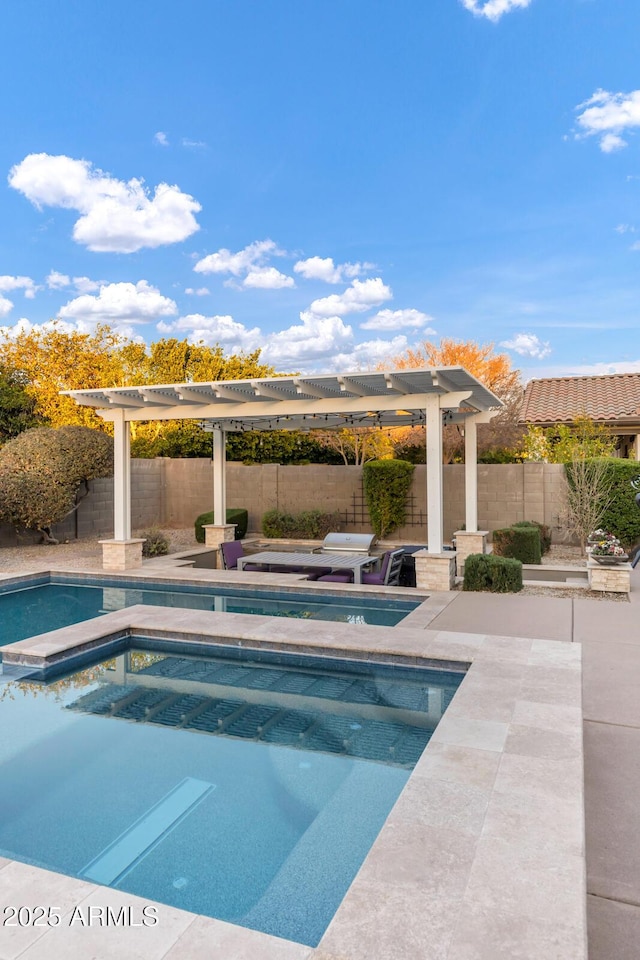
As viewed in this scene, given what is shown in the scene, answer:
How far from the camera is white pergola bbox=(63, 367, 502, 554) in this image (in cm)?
936

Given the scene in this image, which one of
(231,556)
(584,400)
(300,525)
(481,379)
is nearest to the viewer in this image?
(231,556)

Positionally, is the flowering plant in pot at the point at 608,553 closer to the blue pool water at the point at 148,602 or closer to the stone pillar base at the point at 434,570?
the stone pillar base at the point at 434,570

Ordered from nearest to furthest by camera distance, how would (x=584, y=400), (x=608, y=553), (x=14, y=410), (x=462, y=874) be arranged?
(x=462, y=874)
(x=608, y=553)
(x=14, y=410)
(x=584, y=400)

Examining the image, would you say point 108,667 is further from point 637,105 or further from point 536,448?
point 637,105

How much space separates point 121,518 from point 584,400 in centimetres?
1367

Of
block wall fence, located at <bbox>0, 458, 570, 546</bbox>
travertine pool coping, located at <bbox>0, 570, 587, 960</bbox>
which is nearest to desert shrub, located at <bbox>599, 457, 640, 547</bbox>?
block wall fence, located at <bbox>0, 458, 570, 546</bbox>

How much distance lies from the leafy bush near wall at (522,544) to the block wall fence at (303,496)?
2741mm

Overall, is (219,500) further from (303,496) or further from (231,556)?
(303,496)

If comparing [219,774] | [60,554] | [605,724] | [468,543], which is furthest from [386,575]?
[60,554]

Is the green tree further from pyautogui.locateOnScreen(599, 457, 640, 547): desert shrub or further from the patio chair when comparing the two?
pyautogui.locateOnScreen(599, 457, 640, 547): desert shrub

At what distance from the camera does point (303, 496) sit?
645 inches

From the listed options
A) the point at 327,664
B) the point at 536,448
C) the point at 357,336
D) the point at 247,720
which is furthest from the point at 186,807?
→ the point at 357,336

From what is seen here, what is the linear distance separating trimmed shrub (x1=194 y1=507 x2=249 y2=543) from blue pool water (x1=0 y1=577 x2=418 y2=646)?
4.05 m

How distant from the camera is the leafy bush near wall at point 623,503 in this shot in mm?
12078
